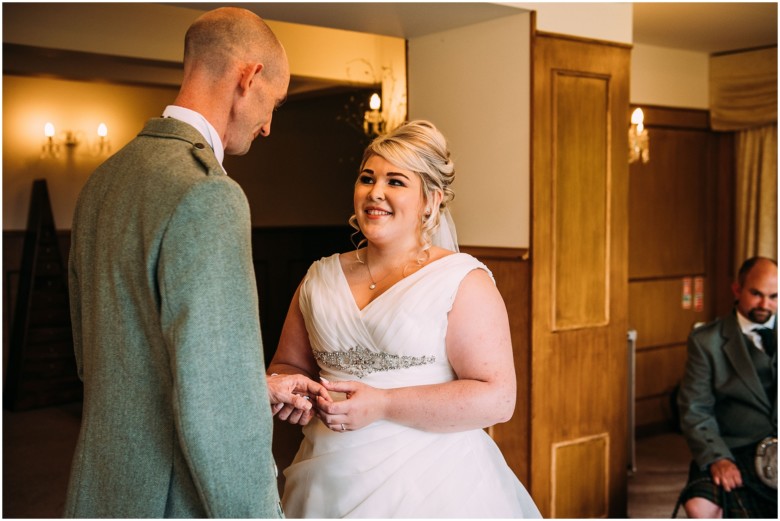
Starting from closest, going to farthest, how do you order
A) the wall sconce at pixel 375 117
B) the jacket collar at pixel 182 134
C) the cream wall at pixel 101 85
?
the jacket collar at pixel 182 134 → the cream wall at pixel 101 85 → the wall sconce at pixel 375 117

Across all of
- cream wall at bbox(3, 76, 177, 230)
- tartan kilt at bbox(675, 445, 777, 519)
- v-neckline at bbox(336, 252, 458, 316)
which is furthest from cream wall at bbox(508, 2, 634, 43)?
cream wall at bbox(3, 76, 177, 230)

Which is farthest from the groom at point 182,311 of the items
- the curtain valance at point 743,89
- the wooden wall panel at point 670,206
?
the curtain valance at point 743,89

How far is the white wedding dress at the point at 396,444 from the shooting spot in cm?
220

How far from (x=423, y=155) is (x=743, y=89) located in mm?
5081

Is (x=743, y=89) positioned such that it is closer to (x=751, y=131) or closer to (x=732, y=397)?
(x=751, y=131)

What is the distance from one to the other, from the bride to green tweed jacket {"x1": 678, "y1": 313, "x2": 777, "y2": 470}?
5.17 ft

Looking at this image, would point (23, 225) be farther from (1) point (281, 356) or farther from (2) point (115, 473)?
(2) point (115, 473)

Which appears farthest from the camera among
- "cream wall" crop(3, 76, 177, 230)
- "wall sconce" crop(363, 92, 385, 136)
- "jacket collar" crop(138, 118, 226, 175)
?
"cream wall" crop(3, 76, 177, 230)

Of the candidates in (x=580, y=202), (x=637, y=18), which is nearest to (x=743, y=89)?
(x=637, y=18)

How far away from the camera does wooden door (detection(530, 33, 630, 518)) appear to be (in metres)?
3.96

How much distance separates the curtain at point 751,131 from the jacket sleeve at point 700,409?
3128 millimetres

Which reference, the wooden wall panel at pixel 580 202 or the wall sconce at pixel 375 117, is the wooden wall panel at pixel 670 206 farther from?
the wooden wall panel at pixel 580 202

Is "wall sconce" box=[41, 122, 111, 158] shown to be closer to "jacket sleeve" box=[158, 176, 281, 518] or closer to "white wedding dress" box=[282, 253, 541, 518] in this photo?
"white wedding dress" box=[282, 253, 541, 518]

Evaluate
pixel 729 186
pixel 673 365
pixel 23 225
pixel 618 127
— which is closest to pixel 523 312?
pixel 618 127
